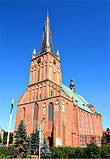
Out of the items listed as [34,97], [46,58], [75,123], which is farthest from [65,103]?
[46,58]

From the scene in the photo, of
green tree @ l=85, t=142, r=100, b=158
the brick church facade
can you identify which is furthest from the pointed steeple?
green tree @ l=85, t=142, r=100, b=158

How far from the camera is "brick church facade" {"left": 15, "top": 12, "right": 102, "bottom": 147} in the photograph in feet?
89.2

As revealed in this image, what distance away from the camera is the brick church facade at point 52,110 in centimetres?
2719

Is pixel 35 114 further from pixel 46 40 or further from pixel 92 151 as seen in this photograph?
pixel 46 40

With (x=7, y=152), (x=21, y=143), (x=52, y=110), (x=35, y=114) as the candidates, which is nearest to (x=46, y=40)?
(x=35, y=114)

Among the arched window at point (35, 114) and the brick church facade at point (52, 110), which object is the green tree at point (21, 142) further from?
the arched window at point (35, 114)

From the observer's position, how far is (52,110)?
29344 millimetres

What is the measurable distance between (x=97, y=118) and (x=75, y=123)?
1941cm

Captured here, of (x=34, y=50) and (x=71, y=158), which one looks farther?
(x=34, y=50)

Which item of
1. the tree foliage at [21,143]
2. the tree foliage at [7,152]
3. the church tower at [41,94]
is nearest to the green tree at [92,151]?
the tree foliage at [21,143]

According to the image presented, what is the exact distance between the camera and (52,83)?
34.8 meters

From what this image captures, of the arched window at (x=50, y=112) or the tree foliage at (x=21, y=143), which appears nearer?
the tree foliage at (x=21, y=143)

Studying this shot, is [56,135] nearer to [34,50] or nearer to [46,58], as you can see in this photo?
[46,58]

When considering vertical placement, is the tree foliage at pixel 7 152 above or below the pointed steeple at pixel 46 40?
below
